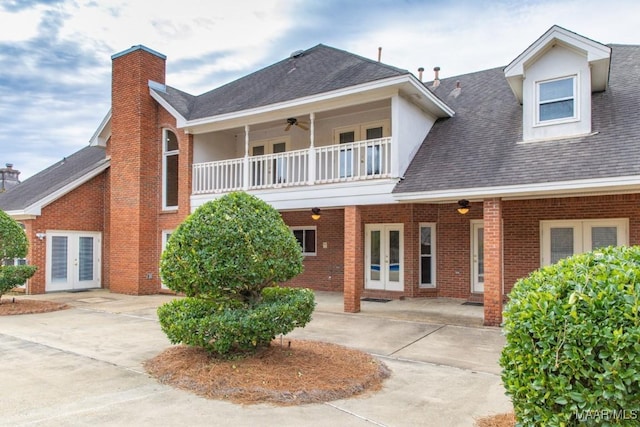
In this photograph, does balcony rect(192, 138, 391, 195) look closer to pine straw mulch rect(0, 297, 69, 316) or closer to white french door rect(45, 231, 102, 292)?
pine straw mulch rect(0, 297, 69, 316)

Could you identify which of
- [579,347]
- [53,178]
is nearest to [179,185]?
[53,178]

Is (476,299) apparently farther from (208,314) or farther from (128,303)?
(128,303)

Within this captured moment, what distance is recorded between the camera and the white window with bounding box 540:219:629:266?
35.9ft

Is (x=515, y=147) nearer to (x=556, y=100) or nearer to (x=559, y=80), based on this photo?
(x=556, y=100)

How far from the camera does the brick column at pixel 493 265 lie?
9.41 metres

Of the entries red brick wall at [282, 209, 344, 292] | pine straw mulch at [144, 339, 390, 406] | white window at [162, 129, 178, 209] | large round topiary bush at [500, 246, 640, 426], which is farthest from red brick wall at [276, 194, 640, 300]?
large round topiary bush at [500, 246, 640, 426]

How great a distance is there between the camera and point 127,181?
15.5 m

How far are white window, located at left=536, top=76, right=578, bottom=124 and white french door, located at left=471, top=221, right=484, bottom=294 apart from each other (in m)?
3.89

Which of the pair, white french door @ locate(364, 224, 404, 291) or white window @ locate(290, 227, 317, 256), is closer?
white french door @ locate(364, 224, 404, 291)

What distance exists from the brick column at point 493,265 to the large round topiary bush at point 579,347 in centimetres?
612

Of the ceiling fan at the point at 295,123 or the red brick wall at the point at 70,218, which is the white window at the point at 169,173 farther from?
the ceiling fan at the point at 295,123

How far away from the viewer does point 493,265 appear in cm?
945

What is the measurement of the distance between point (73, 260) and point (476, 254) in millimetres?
14046

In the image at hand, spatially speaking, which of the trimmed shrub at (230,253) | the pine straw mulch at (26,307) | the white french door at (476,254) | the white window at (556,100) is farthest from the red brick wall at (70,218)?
the white window at (556,100)
